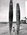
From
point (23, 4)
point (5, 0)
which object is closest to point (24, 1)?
point (23, 4)

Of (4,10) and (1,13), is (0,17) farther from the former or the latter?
(4,10)

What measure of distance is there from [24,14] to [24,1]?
0.37 metres

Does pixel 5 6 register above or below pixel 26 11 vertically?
above

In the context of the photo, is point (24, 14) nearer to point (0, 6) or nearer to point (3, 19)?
point (3, 19)

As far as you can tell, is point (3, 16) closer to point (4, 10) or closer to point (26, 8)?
point (4, 10)

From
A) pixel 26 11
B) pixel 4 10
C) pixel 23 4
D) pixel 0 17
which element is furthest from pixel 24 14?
pixel 0 17

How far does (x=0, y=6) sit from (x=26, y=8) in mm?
749

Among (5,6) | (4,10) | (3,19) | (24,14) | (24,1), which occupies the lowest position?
(3,19)

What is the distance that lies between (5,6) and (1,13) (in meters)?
0.23

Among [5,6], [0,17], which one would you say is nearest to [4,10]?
[5,6]

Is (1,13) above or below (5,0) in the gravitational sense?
below

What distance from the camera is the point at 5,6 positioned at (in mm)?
1737

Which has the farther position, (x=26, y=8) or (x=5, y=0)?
(x=5, y=0)

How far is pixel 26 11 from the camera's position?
1.61 m
